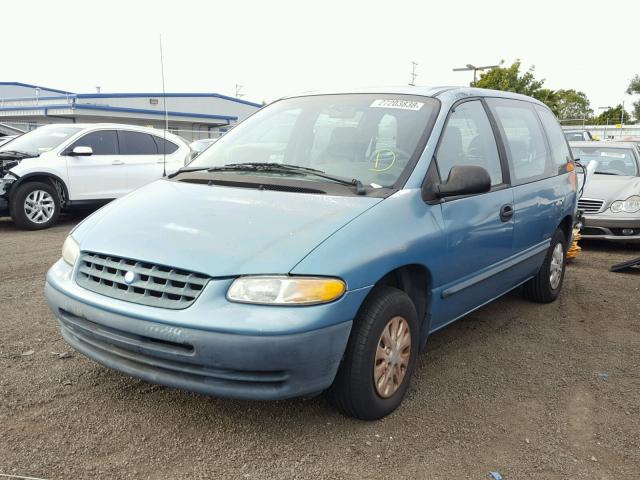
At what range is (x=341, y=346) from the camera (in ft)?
9.09

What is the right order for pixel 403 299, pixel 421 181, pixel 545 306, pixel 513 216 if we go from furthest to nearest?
pixel 545 306
pixel 513 216
pixel 421 181
pixel 403 299

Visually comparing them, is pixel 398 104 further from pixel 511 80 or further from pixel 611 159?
pixel 511 80

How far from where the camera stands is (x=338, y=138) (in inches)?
152

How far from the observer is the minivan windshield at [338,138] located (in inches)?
141

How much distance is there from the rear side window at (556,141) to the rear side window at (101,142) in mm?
6832

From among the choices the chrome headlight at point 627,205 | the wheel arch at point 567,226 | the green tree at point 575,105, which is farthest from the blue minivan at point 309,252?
the green tree at point 575,105

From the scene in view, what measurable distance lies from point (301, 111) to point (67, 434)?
252cm

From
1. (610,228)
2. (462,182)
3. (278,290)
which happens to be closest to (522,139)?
(462,182)

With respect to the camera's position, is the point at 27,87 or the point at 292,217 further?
the point at 27,87

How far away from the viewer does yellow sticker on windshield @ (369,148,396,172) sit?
3.53 meters

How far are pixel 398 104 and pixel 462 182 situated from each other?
2.54ft

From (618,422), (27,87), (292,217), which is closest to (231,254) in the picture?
(292,217)

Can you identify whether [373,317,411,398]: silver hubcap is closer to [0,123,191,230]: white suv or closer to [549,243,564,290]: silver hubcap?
[549,243,564,290]: silver hubcap

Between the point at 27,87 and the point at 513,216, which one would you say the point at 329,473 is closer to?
the point at 513,216
